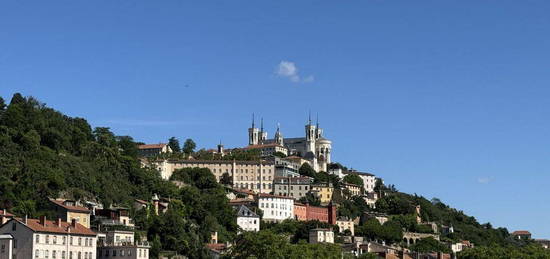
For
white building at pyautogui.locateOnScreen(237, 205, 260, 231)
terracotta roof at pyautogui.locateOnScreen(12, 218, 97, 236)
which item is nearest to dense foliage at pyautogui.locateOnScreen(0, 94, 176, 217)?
terracotta roof at pyautogui.locateOnScreen(12, 218, 97, 236)

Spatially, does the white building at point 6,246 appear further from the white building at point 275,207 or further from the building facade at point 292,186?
the building facade at point 292,186

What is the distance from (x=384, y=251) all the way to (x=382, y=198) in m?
51.3

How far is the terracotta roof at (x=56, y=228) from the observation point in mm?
66688

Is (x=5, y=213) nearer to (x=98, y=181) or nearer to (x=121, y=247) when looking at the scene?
(x=121, y=247)

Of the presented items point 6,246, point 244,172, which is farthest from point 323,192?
point 6,246

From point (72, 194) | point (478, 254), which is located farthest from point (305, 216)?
point (72, 194)

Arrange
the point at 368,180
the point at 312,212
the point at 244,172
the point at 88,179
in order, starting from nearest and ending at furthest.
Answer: the point at 88,179, the point at 312,212, the point at 244,172, the point at 368,180

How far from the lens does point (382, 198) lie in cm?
16588

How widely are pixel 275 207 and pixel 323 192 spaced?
65.0ft

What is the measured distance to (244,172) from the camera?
155m

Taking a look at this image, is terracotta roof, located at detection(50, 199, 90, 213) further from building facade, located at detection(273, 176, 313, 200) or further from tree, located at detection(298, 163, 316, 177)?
tree, located at detection(298, 163, 316, 177)

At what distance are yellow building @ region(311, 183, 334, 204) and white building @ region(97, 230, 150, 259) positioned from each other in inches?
3136

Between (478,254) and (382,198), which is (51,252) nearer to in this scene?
(478,254)

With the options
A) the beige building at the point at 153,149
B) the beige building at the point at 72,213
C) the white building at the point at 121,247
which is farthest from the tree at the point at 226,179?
the white building at the point at 121,247
